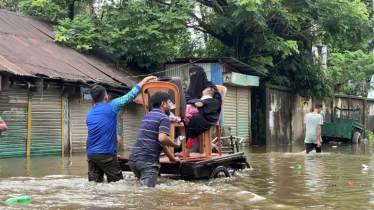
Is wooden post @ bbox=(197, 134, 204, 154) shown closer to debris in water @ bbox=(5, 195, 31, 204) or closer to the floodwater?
the floodwater

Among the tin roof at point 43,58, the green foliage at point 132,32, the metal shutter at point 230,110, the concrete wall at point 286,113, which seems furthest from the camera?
the concrete wall at point 286,113

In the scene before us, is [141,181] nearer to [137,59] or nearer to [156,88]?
[156,88]

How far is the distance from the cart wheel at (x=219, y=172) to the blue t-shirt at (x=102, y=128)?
1865mm

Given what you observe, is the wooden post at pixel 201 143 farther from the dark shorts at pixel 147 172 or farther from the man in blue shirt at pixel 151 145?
the dark shorts at pixel 147 172

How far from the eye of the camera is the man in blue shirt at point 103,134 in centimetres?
771

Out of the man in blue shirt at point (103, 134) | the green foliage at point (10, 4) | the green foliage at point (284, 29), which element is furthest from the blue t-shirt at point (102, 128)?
the green foliage at point (10, 4)

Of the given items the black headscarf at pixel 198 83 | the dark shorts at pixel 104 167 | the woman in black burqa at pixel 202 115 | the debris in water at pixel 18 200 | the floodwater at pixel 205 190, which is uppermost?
the black headscarf at pixel 198 83

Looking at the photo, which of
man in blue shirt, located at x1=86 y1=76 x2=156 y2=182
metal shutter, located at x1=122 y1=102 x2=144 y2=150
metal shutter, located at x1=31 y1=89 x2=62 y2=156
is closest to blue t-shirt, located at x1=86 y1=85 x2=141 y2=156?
man in blue shirt, located at x1=86 y1=76 x2=156 y2=182

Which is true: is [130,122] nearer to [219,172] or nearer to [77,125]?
[77,125]

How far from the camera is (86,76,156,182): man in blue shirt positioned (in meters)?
7.71

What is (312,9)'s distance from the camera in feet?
68.9

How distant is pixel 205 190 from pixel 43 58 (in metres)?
9.49

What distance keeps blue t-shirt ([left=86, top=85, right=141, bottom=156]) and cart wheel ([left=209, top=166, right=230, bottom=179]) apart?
6.12 feet

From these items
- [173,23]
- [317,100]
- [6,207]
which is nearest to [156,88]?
[6,207]
